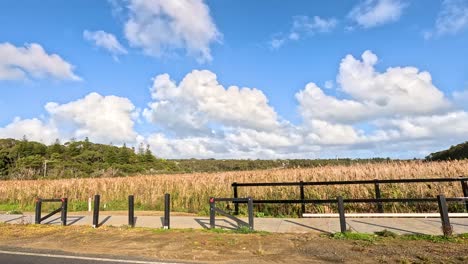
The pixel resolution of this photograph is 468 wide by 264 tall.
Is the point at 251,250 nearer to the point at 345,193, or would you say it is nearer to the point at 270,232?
the point at 270,232

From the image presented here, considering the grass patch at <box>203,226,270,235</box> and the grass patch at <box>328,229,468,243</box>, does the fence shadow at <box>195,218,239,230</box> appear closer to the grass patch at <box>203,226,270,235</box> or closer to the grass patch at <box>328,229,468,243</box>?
the grass patch at <box>203,226,270,235</box>

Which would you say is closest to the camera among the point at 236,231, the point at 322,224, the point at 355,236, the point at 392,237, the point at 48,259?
the point at 48,259

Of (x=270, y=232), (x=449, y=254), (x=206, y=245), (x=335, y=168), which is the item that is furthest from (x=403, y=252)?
(x=335, y=168)

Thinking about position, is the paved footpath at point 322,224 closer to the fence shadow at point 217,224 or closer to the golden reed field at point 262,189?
the fence shadow at point 217,224

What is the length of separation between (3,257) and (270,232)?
653cm

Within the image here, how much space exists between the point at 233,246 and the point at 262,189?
751 cm

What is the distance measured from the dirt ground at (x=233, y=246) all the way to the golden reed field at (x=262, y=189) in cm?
489

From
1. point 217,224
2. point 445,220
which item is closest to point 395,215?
point 445,220

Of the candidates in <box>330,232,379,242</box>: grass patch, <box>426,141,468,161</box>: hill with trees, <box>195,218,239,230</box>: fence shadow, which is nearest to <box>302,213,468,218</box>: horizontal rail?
<box>195,218,239,230</box>: fence shadow

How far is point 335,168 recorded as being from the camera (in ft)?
56.8

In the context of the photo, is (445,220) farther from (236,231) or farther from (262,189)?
(262,189)

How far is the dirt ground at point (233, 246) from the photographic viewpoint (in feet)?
22.4

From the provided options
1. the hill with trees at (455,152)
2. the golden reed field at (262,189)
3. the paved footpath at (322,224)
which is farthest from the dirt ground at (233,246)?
the hill with trees at (455,152)

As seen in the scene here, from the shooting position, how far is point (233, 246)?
8.16 m
